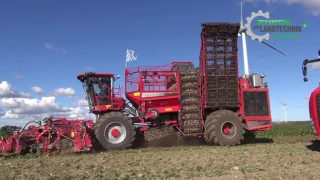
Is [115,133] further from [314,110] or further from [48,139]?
[314,110]

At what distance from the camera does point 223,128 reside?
14.3 metres

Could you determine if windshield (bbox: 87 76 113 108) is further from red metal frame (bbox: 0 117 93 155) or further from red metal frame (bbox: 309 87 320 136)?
red metal frame (bbox: 309 87 320 136)

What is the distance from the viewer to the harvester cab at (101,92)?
14500 millimetres

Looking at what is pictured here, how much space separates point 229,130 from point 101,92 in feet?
18.3

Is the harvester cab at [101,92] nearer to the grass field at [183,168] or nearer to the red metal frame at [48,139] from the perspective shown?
the red metal frame at [48,139]

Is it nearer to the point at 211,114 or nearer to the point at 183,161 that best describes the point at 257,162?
the point at 183,161

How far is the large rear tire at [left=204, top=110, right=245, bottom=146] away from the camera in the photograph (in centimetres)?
1398

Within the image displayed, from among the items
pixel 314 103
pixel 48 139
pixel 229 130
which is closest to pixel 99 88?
pixel 48 139

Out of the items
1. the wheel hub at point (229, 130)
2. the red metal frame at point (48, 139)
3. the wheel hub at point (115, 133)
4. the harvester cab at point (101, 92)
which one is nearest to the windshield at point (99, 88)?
the harvester cab at point (101, 92)

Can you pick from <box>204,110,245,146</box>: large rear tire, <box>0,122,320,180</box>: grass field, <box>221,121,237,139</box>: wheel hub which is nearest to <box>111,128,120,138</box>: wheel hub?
<box>0,122,320,180</box>: grass field

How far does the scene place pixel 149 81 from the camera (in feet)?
47.5

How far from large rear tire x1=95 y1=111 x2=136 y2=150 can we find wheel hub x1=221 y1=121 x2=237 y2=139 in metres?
3.69

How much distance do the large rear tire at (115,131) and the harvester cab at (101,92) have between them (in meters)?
0.80

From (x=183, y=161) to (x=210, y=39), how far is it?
21.5ft
